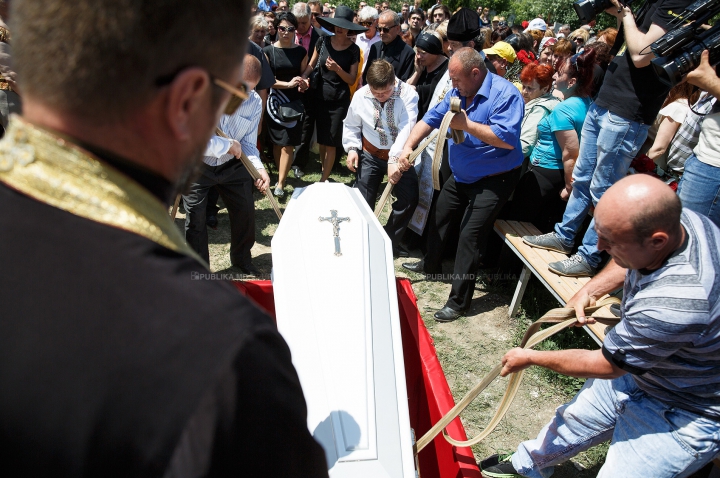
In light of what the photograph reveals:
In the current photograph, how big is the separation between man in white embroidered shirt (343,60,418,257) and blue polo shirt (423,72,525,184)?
55 cm

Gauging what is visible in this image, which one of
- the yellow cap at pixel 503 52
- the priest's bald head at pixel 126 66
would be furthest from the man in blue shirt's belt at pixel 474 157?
the priest's bald head at pixel 126 66

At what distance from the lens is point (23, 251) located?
2.02 feet

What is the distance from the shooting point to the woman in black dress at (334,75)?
5992mm

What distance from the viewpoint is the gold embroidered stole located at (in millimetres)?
636

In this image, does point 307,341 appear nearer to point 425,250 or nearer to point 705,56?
point 705,56

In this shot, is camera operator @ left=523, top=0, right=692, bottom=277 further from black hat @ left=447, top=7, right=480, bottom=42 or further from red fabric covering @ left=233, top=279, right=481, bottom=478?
black hat @ left=447, top=7, right=480, bottom=42

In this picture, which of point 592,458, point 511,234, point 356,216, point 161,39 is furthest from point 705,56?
point 161,39

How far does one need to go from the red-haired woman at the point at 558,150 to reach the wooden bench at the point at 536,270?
0.72ft

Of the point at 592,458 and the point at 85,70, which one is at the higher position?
the point at 85,70

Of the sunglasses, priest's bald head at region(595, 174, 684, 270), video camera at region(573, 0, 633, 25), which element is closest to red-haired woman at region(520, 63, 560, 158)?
video camera at region(573, 0, 633, 25)

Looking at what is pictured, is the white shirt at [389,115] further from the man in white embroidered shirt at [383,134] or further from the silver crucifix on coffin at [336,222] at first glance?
the silver crucifix on coffin at [336,222]

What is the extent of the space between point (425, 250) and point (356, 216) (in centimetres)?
193

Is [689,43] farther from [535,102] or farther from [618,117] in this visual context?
[535,102]

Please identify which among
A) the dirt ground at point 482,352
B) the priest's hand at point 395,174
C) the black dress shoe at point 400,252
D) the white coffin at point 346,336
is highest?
the priest's hand at point 395,174
